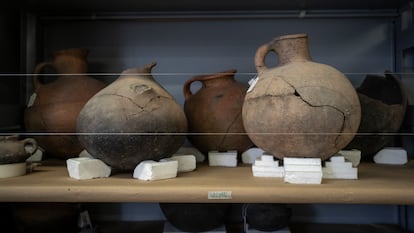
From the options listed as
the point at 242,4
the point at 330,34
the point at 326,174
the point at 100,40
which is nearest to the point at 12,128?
the point at 100,40

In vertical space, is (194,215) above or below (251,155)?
below

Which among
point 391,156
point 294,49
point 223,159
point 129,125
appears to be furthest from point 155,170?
point 391,156

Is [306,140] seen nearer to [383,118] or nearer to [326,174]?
[326,174]

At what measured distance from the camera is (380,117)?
1.15m

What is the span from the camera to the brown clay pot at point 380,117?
1.15 meters

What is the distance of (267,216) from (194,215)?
0.72 ft

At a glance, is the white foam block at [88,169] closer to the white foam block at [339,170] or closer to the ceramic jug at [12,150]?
the ceramic jug at [12,150]

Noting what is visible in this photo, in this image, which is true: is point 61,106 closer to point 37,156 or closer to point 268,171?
point 37,156

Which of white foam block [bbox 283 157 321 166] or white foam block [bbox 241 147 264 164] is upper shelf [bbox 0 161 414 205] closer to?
white foam block [bbox 283 157 321 166]

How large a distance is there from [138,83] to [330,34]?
0.84 meters

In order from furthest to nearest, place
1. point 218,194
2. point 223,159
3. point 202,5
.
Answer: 1. point 202,5
2. point 223,159
3. point 218,194

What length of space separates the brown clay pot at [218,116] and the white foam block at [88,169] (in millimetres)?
311

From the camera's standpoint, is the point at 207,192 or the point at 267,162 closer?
the point at 207,192

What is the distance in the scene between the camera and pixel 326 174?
36.1 inches
